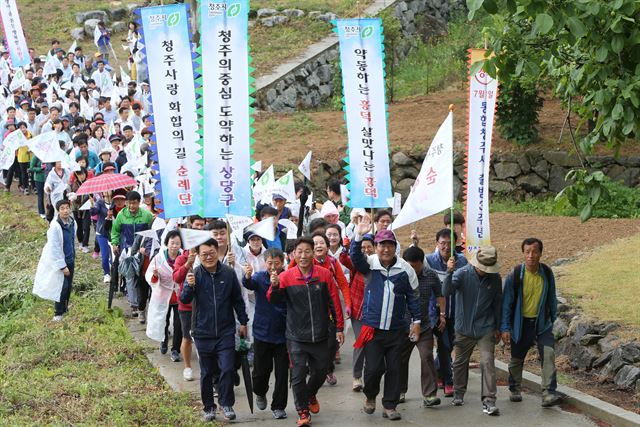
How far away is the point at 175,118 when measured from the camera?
10227mm

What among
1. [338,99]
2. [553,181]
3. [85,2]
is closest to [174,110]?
[553,181]

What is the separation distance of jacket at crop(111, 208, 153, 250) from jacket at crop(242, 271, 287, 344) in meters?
4.02

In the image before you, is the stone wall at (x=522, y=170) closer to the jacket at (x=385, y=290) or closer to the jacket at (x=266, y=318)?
the jacket at (x=385, y=290)

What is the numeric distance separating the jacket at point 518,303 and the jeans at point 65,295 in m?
5.91

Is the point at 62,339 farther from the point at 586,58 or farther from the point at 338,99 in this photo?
the point at 338,99

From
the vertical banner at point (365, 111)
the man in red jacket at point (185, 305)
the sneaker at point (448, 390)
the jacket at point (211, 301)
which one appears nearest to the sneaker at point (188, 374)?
the man in red jacket at point (185, 305)

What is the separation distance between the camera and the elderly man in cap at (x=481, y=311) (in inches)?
379

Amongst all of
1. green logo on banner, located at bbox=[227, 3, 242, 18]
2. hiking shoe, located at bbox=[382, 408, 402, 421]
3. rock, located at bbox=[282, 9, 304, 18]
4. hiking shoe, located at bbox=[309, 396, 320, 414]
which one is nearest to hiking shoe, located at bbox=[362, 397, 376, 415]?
hiking shoe, located at bbox=[382, 408, 402, 421]

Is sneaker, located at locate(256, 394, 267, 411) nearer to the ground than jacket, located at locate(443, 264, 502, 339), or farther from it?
Result: nearer to the ground

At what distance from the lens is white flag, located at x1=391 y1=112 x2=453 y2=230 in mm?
10039

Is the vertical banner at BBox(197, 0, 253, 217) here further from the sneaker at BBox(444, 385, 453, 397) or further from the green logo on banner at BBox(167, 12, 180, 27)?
the sneaker at BBox(444, 385, 453, 397)

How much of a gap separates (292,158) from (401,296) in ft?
39.1

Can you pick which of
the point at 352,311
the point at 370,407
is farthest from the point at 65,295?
the point at 370,407

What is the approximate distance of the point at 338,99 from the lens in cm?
2683
